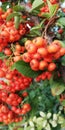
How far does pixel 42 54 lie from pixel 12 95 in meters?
0.94

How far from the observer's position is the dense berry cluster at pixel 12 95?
77.6 inches

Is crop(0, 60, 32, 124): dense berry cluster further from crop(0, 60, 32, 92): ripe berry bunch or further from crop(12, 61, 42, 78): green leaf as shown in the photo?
crop(12, 61, 42, 78): green leaf

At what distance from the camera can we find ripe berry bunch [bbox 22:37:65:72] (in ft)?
4.84

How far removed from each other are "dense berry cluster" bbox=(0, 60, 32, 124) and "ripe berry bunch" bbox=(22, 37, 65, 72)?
413mm

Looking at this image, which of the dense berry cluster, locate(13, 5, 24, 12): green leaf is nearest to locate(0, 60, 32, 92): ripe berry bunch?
the dense berry cluster

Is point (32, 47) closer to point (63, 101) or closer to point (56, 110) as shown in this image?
point (63, 101)

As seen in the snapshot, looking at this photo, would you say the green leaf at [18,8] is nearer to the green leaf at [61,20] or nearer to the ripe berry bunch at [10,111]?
the green leaf at [61,20]

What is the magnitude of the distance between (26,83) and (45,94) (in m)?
0.90

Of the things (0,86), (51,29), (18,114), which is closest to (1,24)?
(51,29)

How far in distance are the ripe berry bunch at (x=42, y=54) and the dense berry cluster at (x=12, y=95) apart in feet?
1.35

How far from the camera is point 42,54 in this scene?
1.46 meters

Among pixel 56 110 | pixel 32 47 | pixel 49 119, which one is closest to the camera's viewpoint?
pixel 32 47

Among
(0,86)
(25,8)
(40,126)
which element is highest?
(25,8)

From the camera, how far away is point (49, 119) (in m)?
2.55
